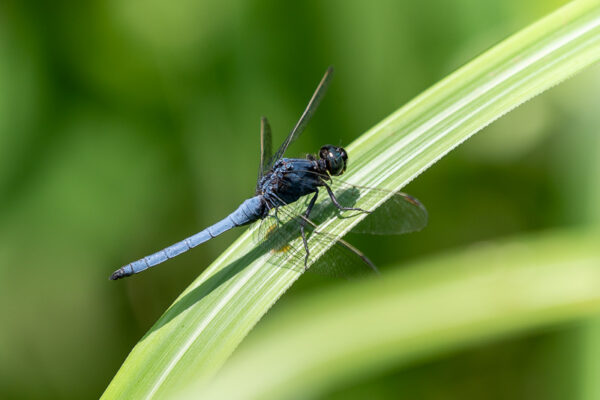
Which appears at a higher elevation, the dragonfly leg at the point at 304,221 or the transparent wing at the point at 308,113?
the transparent wing at the point at 308,113

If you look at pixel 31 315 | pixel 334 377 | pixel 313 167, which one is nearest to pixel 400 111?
pixel 313 167

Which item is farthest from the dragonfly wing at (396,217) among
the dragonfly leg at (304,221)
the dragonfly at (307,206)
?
the dragonfly leg at (304,221)

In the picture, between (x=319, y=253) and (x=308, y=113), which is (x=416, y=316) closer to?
(x=319, y=253)

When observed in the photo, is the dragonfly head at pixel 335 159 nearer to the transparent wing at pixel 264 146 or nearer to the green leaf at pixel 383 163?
the green leaf at pixel 383 163

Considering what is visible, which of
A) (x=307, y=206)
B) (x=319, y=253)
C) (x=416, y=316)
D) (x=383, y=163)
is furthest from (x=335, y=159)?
(x=416, y=316)

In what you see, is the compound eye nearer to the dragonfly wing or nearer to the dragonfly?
the dragonfly

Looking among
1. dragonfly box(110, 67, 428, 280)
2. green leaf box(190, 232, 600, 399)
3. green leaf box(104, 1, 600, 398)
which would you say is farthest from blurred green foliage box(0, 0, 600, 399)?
green leaf box(190, 232, 600, 399)
